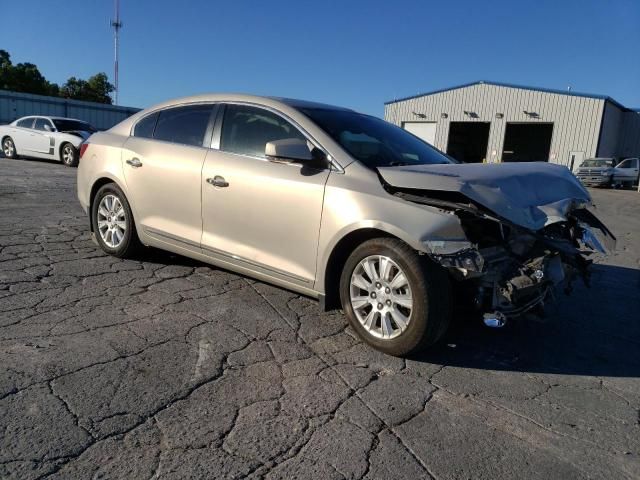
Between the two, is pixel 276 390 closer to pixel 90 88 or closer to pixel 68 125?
pixel 68 125

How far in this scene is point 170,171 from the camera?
4.46 metres

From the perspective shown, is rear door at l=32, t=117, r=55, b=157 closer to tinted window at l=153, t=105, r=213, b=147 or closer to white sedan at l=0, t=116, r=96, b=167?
white sedan at l=0, t=116, r=96, b=167

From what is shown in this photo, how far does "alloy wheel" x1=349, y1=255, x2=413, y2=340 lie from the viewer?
3197 millimetres

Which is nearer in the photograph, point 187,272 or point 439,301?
point 439,301

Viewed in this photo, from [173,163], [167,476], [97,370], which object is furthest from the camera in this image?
[173,163]

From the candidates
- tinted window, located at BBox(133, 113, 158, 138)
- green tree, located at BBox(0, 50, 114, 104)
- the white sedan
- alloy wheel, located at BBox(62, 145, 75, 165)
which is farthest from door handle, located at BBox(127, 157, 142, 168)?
green tree, located at BBox(0, 50, 114, 104)

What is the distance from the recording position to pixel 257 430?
7.88 feet

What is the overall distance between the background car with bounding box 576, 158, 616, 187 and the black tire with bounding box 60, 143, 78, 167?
24403 millimetres

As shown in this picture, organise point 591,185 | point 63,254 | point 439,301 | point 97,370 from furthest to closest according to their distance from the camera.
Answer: point 591,185, point 63,254, point 439,301, point 97,370

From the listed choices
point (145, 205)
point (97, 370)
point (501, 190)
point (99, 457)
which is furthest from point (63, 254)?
point (501, 190)

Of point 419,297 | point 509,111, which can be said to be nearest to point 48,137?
point 419,297

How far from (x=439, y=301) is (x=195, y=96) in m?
3.03

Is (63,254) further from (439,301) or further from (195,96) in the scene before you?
(439,301)

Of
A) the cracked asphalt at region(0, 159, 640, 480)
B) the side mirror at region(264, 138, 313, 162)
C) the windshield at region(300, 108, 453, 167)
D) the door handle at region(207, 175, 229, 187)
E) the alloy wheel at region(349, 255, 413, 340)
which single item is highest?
the windshield at region(300, 108, 453, 167)
